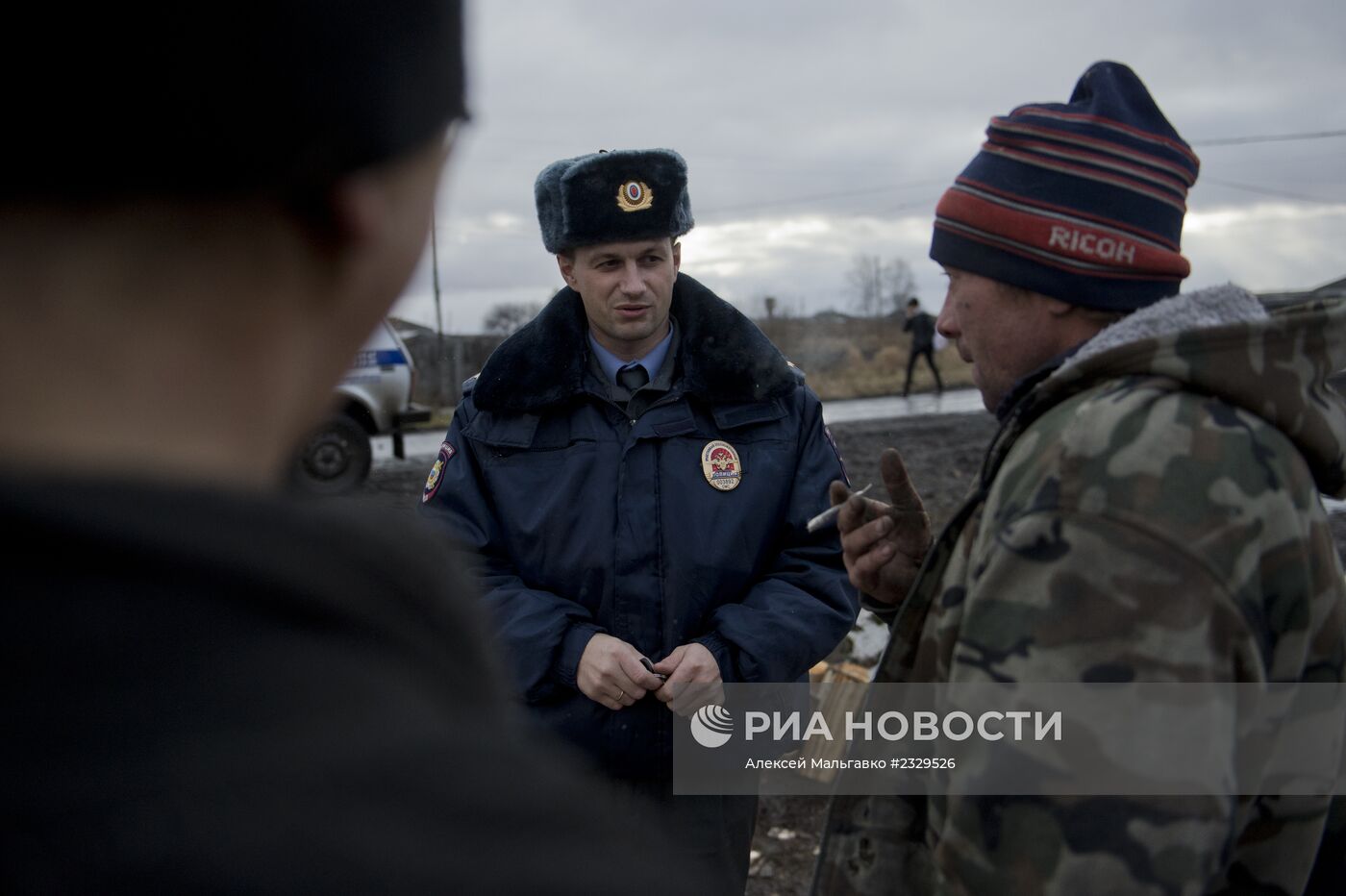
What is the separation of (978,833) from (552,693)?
61.7 inches

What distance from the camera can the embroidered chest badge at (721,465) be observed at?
117 inches

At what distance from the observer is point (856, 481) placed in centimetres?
1043

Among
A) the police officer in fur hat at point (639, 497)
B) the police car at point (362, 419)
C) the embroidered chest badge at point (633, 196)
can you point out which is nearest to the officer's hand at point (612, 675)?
the police officer in fur hat at point (639, 497)

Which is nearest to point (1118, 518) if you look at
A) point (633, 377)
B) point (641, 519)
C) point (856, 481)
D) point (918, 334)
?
point (641, 519)

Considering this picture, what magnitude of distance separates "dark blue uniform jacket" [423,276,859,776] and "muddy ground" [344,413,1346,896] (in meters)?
0.44

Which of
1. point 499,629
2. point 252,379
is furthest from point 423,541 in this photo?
point 499,629

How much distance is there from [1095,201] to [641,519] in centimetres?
148

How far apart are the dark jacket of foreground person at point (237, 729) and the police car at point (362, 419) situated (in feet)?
31.5

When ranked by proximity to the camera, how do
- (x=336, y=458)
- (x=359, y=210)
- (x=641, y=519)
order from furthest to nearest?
(x=336, y=458), (x=641, y=519), (x=359, y=210)

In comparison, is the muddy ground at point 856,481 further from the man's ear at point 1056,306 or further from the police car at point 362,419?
the man's ear at point 1056,306

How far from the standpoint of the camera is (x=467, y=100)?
61cm

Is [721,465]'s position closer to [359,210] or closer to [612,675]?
[612,675]

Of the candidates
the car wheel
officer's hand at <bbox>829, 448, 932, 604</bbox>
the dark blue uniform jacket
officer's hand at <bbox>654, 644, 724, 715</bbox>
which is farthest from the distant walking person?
officer's hand at <bbox>829, 448, 932, 604</bbox>

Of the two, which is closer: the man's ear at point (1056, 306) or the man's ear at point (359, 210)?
the man's ear at point (359, 210)
